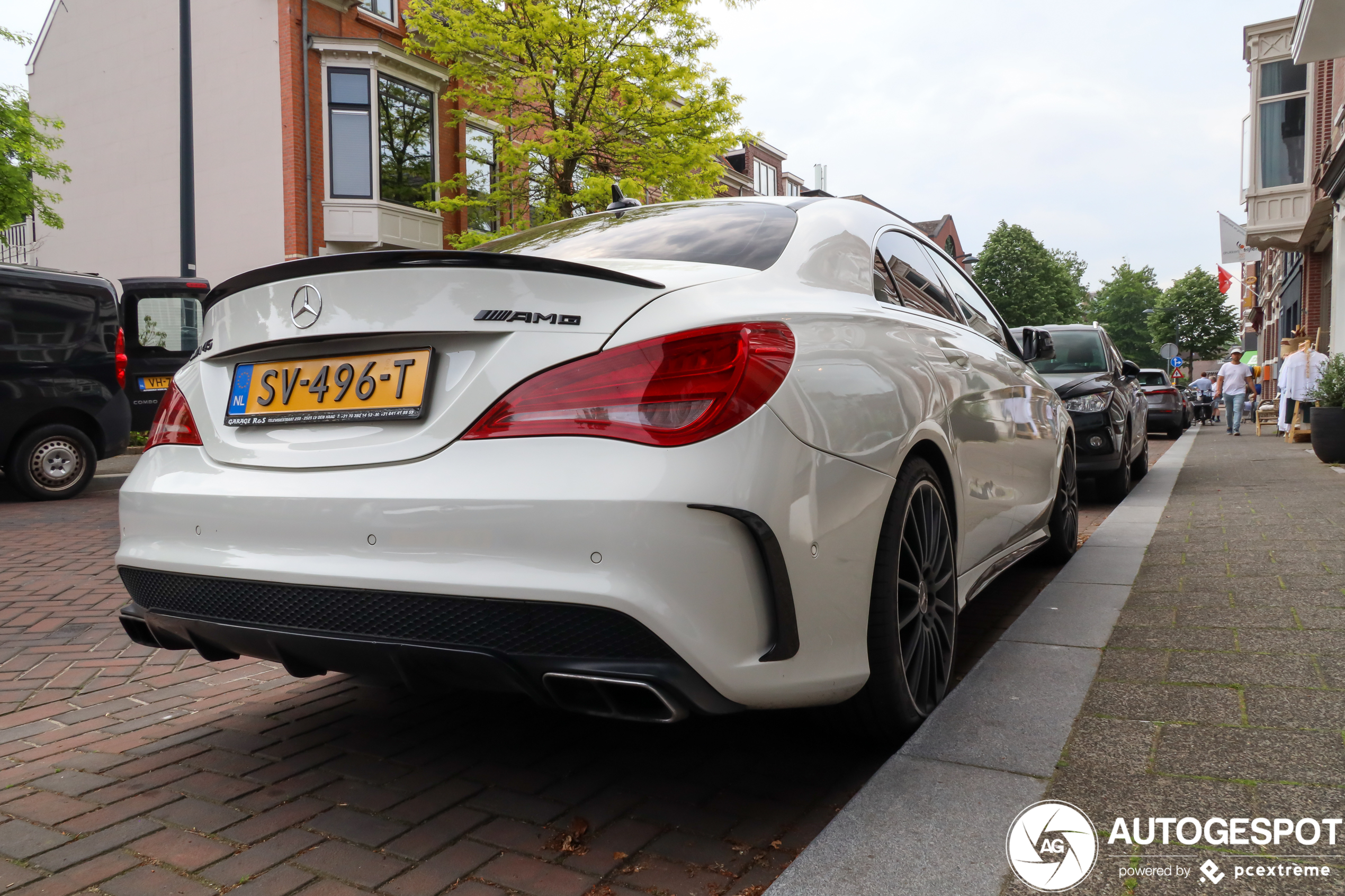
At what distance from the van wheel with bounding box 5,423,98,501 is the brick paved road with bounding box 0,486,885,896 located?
665 cm

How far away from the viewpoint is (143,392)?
12117mm

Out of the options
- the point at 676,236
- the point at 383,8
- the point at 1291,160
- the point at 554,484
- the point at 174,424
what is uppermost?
the point at 383,8

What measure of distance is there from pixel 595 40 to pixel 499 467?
18.3 m

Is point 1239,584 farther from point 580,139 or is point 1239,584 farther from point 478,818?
point 580,139

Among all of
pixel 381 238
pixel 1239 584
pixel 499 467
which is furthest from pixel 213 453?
pixel 381 238

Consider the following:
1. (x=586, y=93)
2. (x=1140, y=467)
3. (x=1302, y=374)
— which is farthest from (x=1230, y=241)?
(x=1140, y=467)

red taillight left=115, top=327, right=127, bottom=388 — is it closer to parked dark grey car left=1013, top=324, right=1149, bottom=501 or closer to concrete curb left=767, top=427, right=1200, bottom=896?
parked dark grey car left=1013, top=324, right=1149, bottom=501

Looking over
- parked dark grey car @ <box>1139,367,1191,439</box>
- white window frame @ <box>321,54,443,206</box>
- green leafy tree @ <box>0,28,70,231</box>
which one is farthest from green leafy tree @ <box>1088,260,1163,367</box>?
green leafy tree @ <box>0,28,70,231</box>

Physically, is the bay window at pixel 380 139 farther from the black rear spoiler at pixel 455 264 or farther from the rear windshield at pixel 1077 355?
the black rear spoiler at pixel 455 264

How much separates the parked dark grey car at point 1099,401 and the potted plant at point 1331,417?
2.46m

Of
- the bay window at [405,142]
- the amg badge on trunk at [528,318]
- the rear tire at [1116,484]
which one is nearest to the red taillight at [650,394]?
A: the amg badge on trunk at [528,318]

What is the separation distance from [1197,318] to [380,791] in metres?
68.5

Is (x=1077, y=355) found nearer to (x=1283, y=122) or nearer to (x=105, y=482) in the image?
(x=105, y=482)

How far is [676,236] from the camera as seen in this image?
2963 mm
